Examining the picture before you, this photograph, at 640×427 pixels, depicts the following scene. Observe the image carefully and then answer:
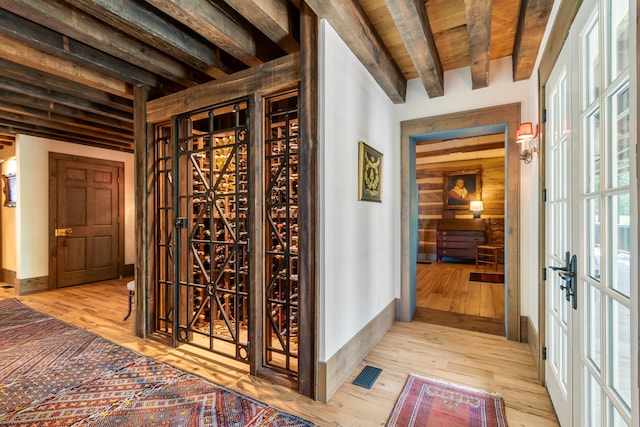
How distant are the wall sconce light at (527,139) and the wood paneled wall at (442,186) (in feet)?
13.0

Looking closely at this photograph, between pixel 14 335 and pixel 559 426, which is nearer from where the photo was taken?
pixel 559 426

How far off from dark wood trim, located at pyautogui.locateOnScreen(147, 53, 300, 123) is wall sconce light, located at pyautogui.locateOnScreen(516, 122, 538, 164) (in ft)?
6.43

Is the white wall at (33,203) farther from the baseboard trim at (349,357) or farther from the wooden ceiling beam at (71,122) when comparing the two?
the baseboard trim at (349,357)

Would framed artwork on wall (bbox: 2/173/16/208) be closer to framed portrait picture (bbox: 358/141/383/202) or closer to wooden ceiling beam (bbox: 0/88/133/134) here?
wooden ceiling beam (bbox: 0/88/133/134)

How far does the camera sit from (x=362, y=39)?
7.21 ft

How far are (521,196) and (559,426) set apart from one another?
6.52 feet

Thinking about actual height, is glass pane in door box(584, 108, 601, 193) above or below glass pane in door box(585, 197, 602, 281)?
above

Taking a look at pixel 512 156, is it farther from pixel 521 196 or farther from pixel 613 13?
pixel 613 13

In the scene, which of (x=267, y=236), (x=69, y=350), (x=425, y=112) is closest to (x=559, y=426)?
(x=267, y=236)

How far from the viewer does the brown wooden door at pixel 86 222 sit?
16.6 feet

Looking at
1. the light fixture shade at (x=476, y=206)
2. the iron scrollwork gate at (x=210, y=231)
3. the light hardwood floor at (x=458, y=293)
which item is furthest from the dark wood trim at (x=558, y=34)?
the light fixture shade at (x=476, y=206)

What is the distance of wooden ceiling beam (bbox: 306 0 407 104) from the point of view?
6.06 ft

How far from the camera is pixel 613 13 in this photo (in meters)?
1.04

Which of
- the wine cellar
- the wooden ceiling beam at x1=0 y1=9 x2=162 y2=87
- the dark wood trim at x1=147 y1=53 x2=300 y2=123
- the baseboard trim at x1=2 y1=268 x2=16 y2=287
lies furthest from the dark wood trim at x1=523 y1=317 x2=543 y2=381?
the baseboard trim at x1=2 y1=268 x2=16 y2=287
